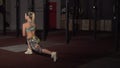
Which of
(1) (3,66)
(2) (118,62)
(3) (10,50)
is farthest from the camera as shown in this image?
(3) (10,50)

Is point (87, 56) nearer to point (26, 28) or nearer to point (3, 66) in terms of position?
point (26, 28)

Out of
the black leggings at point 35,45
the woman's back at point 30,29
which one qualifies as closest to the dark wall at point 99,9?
the woman's back at point 30,29

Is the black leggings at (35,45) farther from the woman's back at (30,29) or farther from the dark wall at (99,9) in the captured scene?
the dark wall at (99,9)

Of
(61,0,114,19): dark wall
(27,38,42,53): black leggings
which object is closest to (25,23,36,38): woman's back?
(27,38,42,53): black leggings

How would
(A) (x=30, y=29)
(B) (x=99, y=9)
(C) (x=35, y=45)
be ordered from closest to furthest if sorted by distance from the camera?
(C) (x=35, y=45) → (A) (x=30, y=29) → (B) (x=99, y=9)

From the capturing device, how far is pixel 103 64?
11.7 meters

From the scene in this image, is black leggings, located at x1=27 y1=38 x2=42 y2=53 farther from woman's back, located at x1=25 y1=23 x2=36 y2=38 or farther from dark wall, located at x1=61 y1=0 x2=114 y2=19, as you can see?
dark wall, located at x1=61 y1=0 x2=114 y2=19

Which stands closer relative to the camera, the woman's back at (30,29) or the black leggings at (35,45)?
the black leggings at (35,45)

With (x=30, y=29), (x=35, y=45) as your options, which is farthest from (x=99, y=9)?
(x=35, y=45)

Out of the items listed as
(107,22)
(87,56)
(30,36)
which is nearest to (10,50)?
(30,36)

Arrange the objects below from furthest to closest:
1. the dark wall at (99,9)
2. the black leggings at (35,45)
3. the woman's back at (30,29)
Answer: the dark wall at (99,9), the woman's back at (30,29), the black leggings at (35,45)

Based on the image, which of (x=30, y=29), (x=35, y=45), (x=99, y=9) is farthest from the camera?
(x=99, y=9)

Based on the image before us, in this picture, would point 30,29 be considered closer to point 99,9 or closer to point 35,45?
point 35,45

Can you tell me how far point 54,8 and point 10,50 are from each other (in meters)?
11.7
